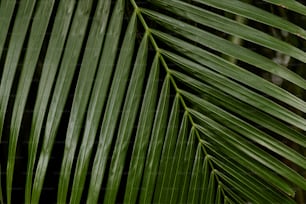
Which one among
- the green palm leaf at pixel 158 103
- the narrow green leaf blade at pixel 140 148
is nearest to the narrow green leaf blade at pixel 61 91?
the green palm leaf at pixel 158 103

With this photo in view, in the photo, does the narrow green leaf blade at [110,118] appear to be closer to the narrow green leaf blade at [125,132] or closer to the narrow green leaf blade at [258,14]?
the narrow green leaf blade at [125,132]

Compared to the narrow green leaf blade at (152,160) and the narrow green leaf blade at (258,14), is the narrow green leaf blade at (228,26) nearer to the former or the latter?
the narrow green leaf blade at (258,14)

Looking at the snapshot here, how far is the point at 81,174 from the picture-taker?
58 cm

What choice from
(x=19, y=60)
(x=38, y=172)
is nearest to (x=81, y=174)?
(x=38, y=172)

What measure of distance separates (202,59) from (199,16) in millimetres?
59

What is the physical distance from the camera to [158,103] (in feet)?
2.01

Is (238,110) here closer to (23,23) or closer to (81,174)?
(81,174)

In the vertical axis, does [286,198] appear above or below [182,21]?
below

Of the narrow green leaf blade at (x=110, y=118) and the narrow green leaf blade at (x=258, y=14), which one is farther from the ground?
the narrow green leaf blade at (x=258, y=14)

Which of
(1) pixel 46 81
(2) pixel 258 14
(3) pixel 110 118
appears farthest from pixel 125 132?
(2) pixel 258 14

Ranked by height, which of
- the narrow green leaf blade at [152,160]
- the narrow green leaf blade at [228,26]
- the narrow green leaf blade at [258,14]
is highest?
the narrow green leaf blade at [258,14]

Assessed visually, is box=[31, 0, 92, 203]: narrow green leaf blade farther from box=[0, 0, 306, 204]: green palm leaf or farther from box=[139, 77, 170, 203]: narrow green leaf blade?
box=[139, 77, 170, 203]: narrow green leaf blade

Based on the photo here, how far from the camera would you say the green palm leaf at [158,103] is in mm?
576

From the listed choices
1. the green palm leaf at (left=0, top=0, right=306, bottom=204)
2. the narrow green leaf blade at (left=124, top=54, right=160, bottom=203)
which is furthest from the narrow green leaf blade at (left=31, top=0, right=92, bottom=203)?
the narrow green leaf blade at (left=124, top=54, right=160, bottom=203)
